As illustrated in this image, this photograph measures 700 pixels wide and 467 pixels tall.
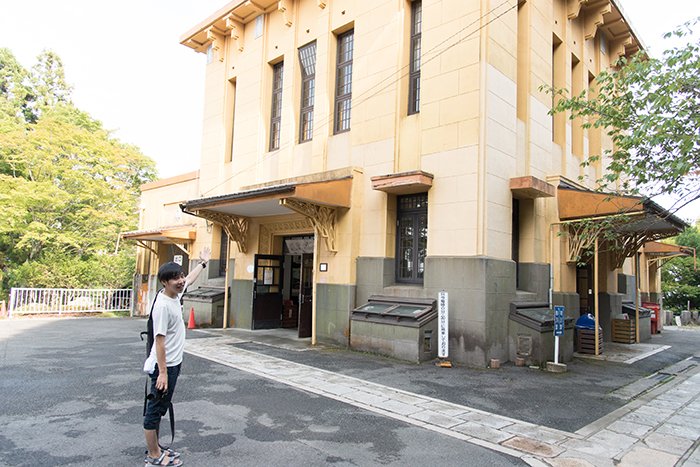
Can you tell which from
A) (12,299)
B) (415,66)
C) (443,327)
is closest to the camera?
(443,327)

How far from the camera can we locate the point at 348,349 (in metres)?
10.7

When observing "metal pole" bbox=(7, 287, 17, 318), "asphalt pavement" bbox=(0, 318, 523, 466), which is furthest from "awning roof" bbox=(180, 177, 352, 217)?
"metal pole" bbox=(7, 287, 17, 318)

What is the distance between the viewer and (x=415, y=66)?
1113 centimetres

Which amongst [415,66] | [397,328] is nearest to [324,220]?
[397,328]

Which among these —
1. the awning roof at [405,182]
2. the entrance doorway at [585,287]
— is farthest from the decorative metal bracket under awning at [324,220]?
the entrance doorway at [585,287]

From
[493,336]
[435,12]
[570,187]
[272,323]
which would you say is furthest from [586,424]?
[272,323]

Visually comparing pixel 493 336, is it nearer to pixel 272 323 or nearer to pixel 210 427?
pixel 210 427

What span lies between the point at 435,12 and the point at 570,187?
543cm

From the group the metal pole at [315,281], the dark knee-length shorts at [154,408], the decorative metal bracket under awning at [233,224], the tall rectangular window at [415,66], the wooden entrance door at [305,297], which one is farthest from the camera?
the decorative metal bracket under awning at [233,224]

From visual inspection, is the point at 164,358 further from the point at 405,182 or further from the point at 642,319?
the point at 642,319

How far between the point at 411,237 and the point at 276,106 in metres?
7.01

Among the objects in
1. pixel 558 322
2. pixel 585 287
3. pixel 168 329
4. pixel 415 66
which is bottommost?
pixel 558 322

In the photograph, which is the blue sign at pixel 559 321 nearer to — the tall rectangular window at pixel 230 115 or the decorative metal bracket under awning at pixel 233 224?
the decorative metal bracket under awning at pixel 233 224

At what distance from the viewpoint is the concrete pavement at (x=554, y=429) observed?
4652 mm
